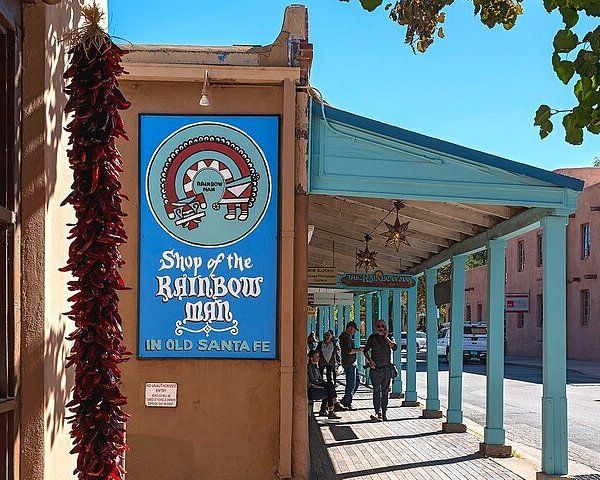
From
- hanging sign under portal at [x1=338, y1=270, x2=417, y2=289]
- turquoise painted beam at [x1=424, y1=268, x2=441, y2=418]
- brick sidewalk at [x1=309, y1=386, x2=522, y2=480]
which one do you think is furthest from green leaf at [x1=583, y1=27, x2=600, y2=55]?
hanging sign under portal at [x1=338, y1=270, x2=417, y2=289]

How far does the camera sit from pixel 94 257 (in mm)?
3742

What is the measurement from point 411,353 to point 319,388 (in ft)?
11.1

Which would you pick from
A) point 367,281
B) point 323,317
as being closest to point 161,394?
point 367,281

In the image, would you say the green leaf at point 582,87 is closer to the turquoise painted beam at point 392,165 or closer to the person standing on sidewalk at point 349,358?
the turquoise painted beam at point 392,165

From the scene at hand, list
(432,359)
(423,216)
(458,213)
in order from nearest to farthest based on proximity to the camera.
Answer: (458,213), (423,216), (432,359)

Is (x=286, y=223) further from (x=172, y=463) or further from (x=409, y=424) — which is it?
(x=409, y=424)

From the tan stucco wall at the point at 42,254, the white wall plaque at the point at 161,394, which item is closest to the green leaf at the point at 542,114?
the tan stucco wall at the point at 42,254

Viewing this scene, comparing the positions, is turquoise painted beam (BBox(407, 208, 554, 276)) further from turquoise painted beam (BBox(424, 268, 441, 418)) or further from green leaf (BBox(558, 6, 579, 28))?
green leaf (BBox(558, 6, 579, 28))

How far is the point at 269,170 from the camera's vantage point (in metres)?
9.09

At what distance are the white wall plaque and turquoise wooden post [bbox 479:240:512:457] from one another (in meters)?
5.11

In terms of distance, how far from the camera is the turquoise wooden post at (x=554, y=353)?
10062 mm

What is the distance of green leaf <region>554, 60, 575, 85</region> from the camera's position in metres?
3.82

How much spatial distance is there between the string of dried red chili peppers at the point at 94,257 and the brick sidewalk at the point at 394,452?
7269mm

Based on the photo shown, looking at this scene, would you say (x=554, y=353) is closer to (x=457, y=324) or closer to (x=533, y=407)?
(x=457, y=324)
